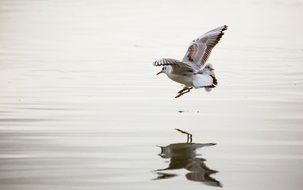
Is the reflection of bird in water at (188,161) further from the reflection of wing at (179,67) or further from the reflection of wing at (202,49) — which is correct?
the reflection of wing at (202,49)

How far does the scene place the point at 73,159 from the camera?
7.68 m

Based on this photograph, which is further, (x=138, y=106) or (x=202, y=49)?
(x=138, y=106)

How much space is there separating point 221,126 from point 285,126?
0.64m

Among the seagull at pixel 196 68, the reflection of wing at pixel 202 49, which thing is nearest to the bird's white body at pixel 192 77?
the seagull at pixel 196 68

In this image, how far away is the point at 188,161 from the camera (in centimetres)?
759

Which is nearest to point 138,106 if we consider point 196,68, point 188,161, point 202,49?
point 196,68

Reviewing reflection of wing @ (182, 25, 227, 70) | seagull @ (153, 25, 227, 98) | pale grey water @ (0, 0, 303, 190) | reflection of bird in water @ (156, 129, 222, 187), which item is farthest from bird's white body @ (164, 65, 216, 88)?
reflection of bird in water @ (156, 129, 222, 187)

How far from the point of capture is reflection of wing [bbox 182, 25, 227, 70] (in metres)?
10.1

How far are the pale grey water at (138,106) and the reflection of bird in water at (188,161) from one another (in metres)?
0.05

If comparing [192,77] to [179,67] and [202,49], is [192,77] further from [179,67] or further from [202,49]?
[202,49]

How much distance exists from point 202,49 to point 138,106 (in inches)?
38.5

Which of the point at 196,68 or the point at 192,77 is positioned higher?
the point at 196,68

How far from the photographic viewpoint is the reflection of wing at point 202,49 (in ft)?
33.1

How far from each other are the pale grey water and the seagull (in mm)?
386
